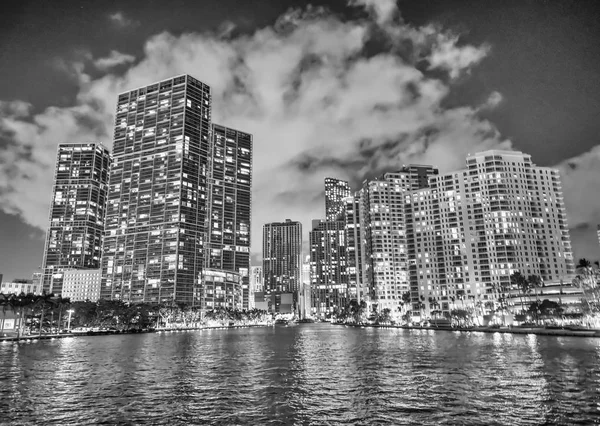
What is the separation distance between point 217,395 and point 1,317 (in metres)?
158

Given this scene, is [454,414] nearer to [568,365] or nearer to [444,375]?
[444,375]

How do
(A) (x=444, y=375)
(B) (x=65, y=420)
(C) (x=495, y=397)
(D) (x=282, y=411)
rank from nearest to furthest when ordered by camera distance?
(B) (x=65, y=420) < (D) (x=282, y=411) < (C) (x=495, y=397) < (A) (x=444, y=375)

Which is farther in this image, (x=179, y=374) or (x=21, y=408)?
(x=179, y=374)

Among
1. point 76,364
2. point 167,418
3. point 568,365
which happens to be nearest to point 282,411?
point 167,418

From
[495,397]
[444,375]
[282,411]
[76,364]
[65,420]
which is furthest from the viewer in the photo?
[76,364]

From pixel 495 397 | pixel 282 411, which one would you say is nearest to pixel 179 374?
pixel 282 411

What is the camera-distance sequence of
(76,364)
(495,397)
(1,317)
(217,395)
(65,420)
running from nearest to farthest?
(65,420) → (495,397) → (217,395) → (76,364) → (1,317)

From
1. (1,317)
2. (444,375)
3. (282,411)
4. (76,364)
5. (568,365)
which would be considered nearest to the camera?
(282,411)

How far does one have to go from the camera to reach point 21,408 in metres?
39.6

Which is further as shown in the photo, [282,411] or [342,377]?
[342,377]

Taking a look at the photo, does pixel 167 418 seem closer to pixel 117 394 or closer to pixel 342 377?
pixel 117 394

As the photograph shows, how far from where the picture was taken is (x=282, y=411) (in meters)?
38.7

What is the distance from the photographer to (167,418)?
36219 millimetres

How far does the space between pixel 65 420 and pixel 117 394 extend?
419 inches
